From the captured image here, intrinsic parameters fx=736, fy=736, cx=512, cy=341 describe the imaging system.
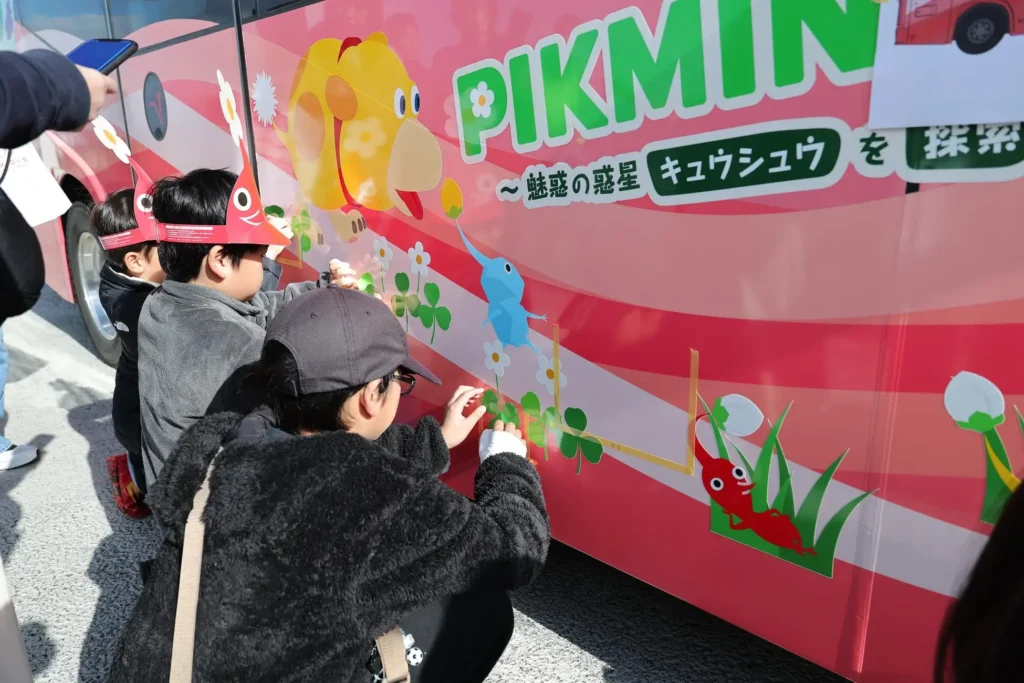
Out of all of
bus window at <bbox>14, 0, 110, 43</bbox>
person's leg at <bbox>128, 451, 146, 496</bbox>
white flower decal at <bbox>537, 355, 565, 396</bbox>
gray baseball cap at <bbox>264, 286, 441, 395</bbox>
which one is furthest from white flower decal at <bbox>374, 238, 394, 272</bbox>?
bus window at <bbox>14, 0, 110, 43</bbox>

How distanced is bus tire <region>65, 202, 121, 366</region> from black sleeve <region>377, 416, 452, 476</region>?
3.63m

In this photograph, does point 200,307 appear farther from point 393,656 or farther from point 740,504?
point 740,504

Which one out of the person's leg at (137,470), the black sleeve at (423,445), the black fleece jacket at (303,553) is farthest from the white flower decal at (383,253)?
the person's leg at (137,470)

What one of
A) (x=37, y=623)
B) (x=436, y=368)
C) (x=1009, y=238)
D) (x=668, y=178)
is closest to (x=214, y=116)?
(x=436, y=368)

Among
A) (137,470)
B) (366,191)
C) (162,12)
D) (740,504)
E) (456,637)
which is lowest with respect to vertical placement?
(137,470)

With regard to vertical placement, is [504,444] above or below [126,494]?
above

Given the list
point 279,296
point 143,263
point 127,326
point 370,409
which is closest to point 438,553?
point 370,409

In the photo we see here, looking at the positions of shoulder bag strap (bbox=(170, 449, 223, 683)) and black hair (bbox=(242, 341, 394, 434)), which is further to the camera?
black hair (bbox=(242, 341, 394, 434))

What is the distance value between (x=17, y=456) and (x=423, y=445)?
9.65ft

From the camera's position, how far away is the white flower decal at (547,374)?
1.92 meters

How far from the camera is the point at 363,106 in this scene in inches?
88.3

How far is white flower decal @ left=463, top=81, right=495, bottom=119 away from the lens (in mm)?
1868

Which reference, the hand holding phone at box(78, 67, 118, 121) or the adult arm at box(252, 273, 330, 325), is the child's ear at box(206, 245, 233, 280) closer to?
the adult arm at box(252, 273, 330, 325)

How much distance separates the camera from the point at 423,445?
2.01 meters
